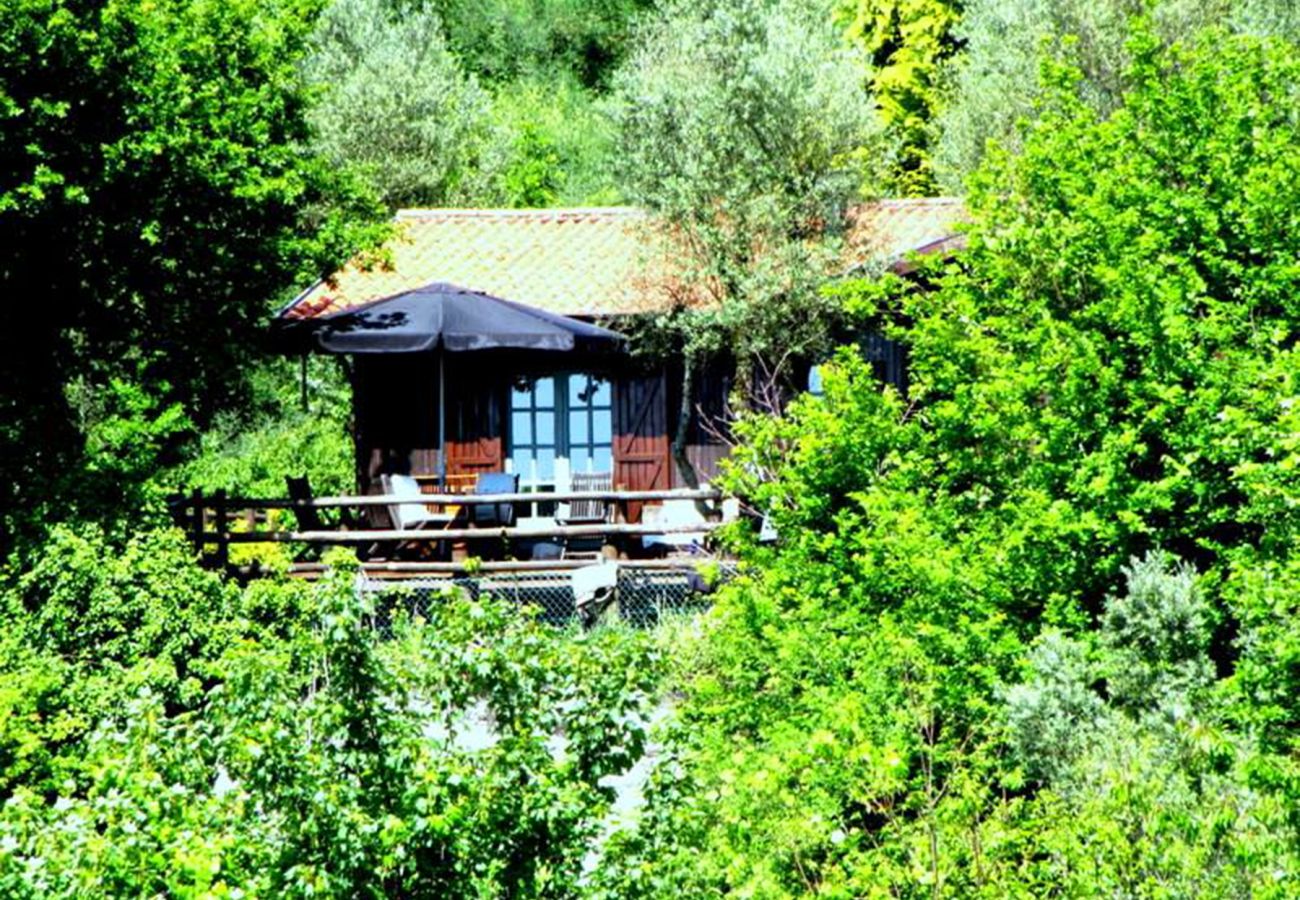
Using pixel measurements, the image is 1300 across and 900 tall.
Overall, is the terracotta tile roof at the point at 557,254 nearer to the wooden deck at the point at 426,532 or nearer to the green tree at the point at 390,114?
the wooden deck at the point at 426,532

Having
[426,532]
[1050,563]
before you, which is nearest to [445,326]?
[426,532]

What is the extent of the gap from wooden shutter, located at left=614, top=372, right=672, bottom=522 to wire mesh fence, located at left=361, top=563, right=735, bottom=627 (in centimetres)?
596

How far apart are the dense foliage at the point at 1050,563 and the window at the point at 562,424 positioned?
337 inches

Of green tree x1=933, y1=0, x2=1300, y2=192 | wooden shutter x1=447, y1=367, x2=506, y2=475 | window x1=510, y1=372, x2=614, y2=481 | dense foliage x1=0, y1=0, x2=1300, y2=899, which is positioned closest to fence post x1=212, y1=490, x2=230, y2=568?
dense foliage x1=0, y1=0, x2=1300, y2=899

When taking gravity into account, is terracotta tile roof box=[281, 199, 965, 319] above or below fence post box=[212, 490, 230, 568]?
above

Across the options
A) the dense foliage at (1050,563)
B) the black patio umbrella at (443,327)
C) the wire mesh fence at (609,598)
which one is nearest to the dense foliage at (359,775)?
the dense foliage at (1050,563)

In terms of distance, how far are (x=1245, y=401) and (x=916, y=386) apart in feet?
9.36

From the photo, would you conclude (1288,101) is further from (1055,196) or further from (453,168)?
(453,168)

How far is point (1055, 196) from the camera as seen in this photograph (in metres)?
13.6

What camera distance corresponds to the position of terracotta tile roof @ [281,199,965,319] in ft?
74.4

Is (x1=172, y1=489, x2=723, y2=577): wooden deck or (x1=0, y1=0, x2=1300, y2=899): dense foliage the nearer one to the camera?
(x1=0, y1=0, x2=1300, y2=899): dense foliage

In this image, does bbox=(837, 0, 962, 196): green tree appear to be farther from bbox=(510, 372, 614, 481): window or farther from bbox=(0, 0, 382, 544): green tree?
bbox=(0, 0, 382, 544): green tree

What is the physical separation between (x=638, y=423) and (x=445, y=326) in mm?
5188

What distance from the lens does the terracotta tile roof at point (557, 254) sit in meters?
22.7
